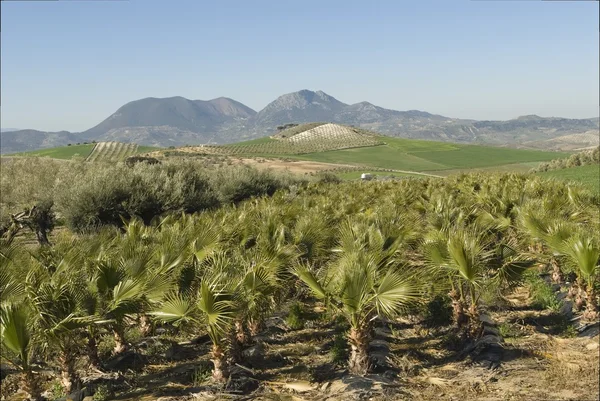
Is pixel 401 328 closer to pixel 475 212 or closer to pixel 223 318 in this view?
pixel 223 318

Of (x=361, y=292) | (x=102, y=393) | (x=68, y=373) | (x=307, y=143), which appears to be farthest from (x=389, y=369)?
(x=307, y=143)

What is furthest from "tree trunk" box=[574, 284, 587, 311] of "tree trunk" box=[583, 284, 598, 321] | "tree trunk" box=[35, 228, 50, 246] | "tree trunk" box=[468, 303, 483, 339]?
"tree trunk" box=[35, 228, 50, 246]

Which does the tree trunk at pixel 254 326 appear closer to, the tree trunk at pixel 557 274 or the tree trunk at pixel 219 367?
the tree trunk at pixel 219 367

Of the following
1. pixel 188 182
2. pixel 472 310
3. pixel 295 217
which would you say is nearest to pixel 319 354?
pixel 472 310

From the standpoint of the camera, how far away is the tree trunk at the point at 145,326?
330 inches

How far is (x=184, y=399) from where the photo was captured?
5.93 metres

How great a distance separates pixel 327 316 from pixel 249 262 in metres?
2.62

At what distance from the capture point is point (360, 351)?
6.30 metres

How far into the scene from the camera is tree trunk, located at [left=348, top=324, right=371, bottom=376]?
6.22 m

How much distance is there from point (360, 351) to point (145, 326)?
4.51 meters

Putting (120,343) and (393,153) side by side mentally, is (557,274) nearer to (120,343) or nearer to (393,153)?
(120,343)

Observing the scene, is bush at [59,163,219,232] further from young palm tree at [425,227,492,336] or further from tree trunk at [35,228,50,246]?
young palm tree at [425,227,492,336]

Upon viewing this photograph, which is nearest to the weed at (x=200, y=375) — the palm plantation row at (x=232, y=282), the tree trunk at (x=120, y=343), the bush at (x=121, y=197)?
the palm plantation row at (x=232, y=282)

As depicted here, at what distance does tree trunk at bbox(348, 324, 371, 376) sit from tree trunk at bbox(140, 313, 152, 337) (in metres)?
4.24
